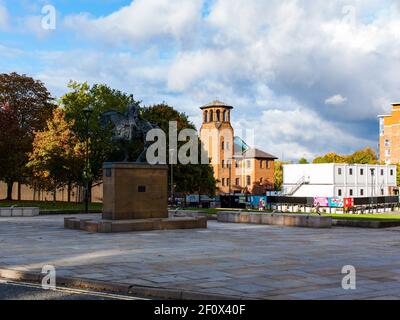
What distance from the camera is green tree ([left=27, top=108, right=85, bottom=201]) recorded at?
47125mm

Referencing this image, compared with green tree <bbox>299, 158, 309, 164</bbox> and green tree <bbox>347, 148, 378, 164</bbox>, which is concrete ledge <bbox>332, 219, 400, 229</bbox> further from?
green tree <bbox>299, 158, 309, 164</bbox>

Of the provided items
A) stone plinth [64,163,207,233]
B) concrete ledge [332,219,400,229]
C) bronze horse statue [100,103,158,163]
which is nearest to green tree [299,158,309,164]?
concrete ledge [332,219,400,229]

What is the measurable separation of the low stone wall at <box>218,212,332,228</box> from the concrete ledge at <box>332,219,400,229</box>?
157cm

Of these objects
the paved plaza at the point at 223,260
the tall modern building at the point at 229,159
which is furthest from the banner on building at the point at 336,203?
the tall modern building at the point at 229,159

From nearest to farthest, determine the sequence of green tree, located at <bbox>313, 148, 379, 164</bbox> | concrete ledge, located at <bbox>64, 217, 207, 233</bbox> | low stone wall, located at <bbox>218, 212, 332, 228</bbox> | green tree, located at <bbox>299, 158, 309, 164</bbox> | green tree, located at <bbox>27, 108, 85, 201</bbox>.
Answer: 1. concrete ledge, located at <bbox>64, 217, 207, 233</bbox>
2. low stone wall, located at <bbox>218, 212, 332, 228</bbox>
3. green tree, located at <bbox>27, 108, 85, 201</bbox>
4. green tree, located at <bbox>313, 148, 379, 164</bbox>
5. green tree, located at <bbox>299, 158, 309, 164</bbox>

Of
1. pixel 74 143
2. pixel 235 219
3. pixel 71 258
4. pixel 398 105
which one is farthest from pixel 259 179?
pixel 71 258

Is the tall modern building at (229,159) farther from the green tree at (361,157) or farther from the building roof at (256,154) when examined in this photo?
the green tree at (361,157)

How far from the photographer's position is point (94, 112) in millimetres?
54969

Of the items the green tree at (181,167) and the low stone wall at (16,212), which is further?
the green tree at (181,167)

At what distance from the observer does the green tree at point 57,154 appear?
47.1 metres

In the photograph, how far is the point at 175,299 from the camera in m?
9.10

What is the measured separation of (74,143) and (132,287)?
40.8 m

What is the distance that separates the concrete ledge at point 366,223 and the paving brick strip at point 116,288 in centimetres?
2052
